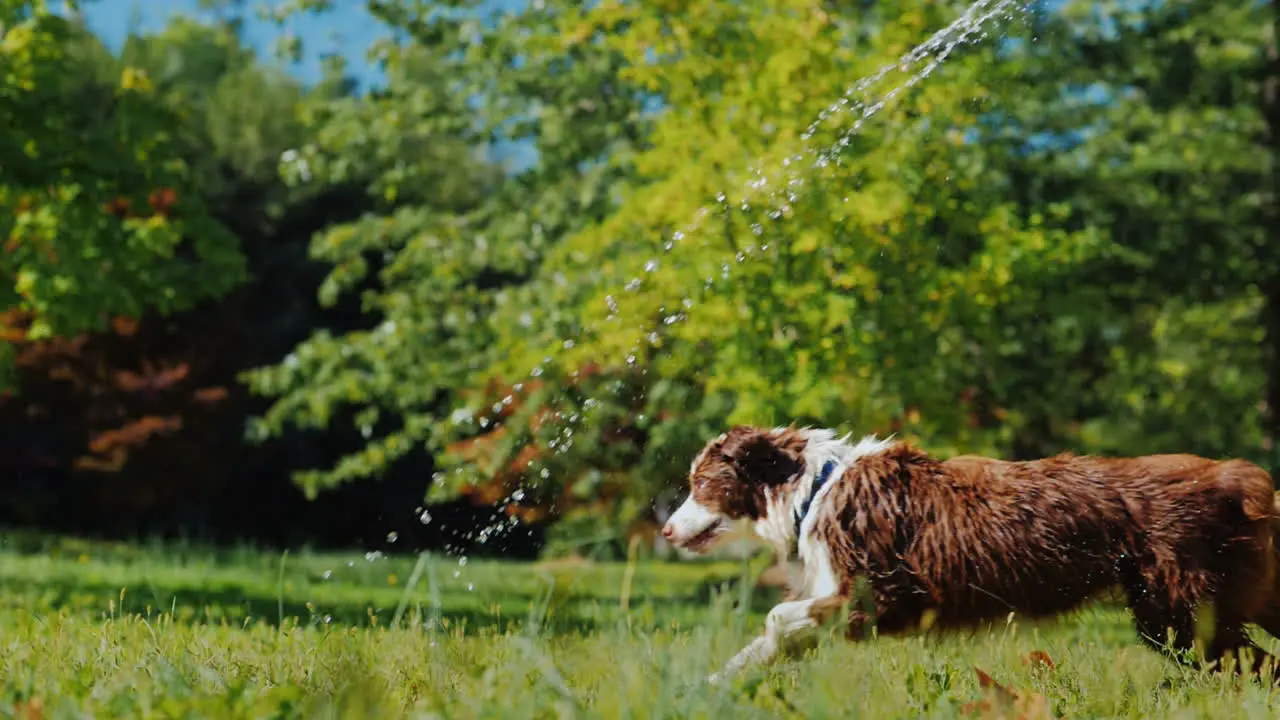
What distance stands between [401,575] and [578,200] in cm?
375

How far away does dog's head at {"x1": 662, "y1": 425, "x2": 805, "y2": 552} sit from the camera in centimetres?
512

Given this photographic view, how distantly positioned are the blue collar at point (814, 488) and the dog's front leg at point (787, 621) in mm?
358

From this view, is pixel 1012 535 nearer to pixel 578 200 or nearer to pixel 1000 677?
pixel 1000 677

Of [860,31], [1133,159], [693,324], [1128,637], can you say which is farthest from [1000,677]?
[1133,159]

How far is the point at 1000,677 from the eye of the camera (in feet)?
15.2

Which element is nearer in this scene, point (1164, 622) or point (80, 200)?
point (1164, 622)

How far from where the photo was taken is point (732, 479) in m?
5.20

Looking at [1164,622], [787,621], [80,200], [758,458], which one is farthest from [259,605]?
[1164,622]

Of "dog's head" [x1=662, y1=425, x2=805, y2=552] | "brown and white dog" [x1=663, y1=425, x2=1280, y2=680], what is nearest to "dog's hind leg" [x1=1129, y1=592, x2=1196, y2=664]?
"brown and white dog" [x1=663, y1=425, x2=1280, y2=680]

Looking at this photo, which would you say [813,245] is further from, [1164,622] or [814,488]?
[1164,622]

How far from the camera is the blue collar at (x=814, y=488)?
16.4 feet

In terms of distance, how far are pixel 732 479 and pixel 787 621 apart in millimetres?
738

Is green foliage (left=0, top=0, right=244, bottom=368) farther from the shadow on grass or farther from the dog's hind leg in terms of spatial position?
the dog's hind leg

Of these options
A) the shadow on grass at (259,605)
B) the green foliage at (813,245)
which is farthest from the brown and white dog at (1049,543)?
the green foliage at (813,245)
